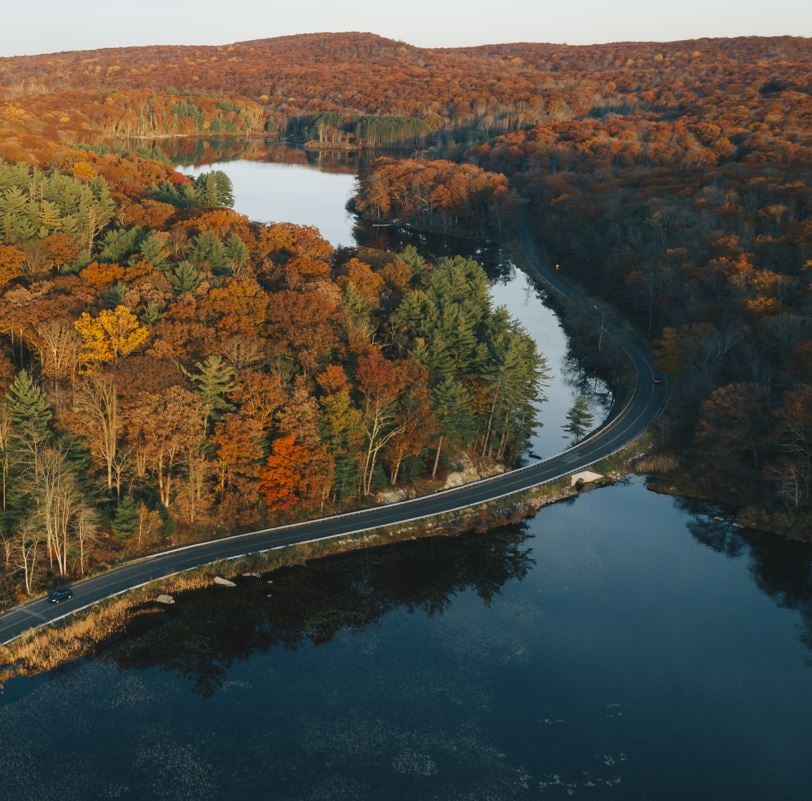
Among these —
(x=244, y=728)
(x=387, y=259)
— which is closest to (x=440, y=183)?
(x=387, y=259)

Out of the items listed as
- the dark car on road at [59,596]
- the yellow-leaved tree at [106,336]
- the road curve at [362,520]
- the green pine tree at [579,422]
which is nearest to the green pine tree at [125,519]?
the road curve at [362,520]

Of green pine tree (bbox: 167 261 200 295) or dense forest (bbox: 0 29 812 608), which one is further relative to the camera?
green pine tree (bbox: 167 261 200 295)

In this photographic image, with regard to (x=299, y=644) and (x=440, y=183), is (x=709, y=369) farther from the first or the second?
(x=440, y=183)

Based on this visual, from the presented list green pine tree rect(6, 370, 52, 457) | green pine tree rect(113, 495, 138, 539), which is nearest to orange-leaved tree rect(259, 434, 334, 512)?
green pine tree rect(113, 495, 138, 539)

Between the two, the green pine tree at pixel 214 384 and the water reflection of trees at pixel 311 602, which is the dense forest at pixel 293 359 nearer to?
the green pine tree at pixel 214 384

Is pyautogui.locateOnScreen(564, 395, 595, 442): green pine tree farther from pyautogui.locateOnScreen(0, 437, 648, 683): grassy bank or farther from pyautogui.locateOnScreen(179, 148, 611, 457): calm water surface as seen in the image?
pyautogui.locateOnScreen(0, 437, 648, 683): grassy bank

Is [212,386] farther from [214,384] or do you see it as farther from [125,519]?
[125,519]
